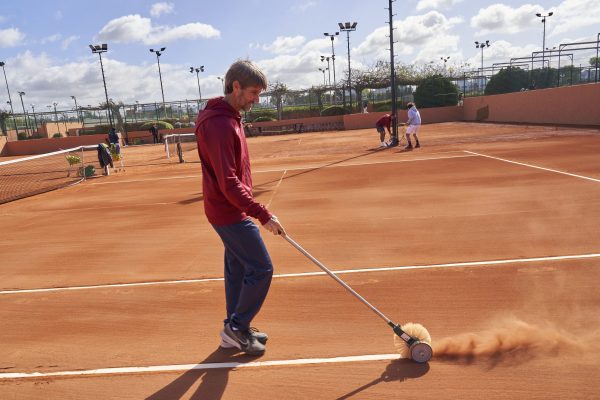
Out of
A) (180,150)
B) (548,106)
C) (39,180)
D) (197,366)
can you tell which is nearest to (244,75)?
(197,366)

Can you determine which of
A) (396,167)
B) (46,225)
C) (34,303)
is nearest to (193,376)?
(34,303)

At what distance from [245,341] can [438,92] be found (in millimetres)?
40070

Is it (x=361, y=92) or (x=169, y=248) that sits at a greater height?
(x=361, y=92)

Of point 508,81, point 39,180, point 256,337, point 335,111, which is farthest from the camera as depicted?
point 335,111

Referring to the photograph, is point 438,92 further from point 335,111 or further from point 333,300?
point 333,300

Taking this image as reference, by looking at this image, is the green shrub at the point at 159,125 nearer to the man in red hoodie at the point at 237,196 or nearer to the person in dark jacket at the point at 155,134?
the person in dark jacket at the point at 155,134

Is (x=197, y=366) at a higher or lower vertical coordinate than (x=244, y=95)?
lower

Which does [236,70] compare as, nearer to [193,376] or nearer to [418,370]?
[193,376]

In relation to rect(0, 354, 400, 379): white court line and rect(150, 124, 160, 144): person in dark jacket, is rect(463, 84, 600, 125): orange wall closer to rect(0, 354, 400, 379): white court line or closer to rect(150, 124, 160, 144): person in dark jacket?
rect(0, 354, 400, 379): white court line

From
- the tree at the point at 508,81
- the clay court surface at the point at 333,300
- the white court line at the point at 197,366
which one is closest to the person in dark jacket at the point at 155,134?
the tree at the point at 508,81

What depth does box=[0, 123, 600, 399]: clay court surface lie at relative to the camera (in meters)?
3.12

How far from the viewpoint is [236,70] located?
3006 millimetres

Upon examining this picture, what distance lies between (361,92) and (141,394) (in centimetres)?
4307

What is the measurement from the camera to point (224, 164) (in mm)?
2920
